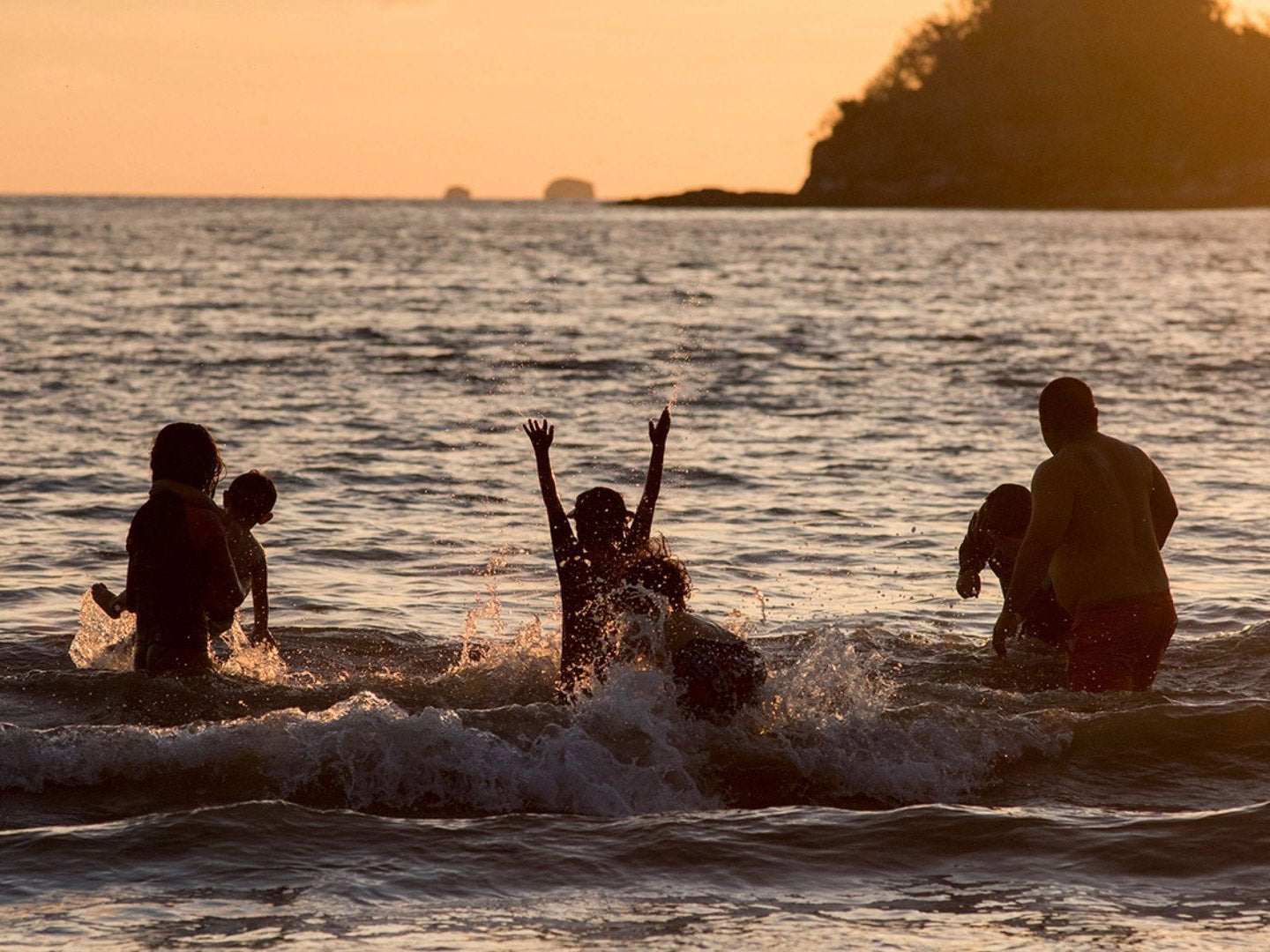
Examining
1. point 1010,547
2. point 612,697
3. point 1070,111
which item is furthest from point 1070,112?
point 612,697

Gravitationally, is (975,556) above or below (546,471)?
below

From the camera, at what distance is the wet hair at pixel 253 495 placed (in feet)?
30.1

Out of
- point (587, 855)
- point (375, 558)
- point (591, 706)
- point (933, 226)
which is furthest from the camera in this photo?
point (933, 226)

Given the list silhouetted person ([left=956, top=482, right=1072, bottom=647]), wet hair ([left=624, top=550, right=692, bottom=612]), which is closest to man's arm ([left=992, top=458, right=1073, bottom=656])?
silhouetted person ([left=956, top=482, right=1072, bottom=647])

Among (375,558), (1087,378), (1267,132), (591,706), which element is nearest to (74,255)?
(1087,378)

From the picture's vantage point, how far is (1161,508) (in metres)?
8.80

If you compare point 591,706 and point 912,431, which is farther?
point 912,431

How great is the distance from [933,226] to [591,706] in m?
122

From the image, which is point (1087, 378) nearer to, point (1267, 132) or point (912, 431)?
point (912, 431)

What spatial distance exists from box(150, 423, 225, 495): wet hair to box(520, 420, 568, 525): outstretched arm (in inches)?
62.0

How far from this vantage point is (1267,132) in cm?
18388

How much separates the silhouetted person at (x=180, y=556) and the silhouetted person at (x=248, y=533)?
293 millimetres

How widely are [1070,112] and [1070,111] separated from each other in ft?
0.57

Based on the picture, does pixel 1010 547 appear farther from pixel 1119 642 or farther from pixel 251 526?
pixel 251 526
